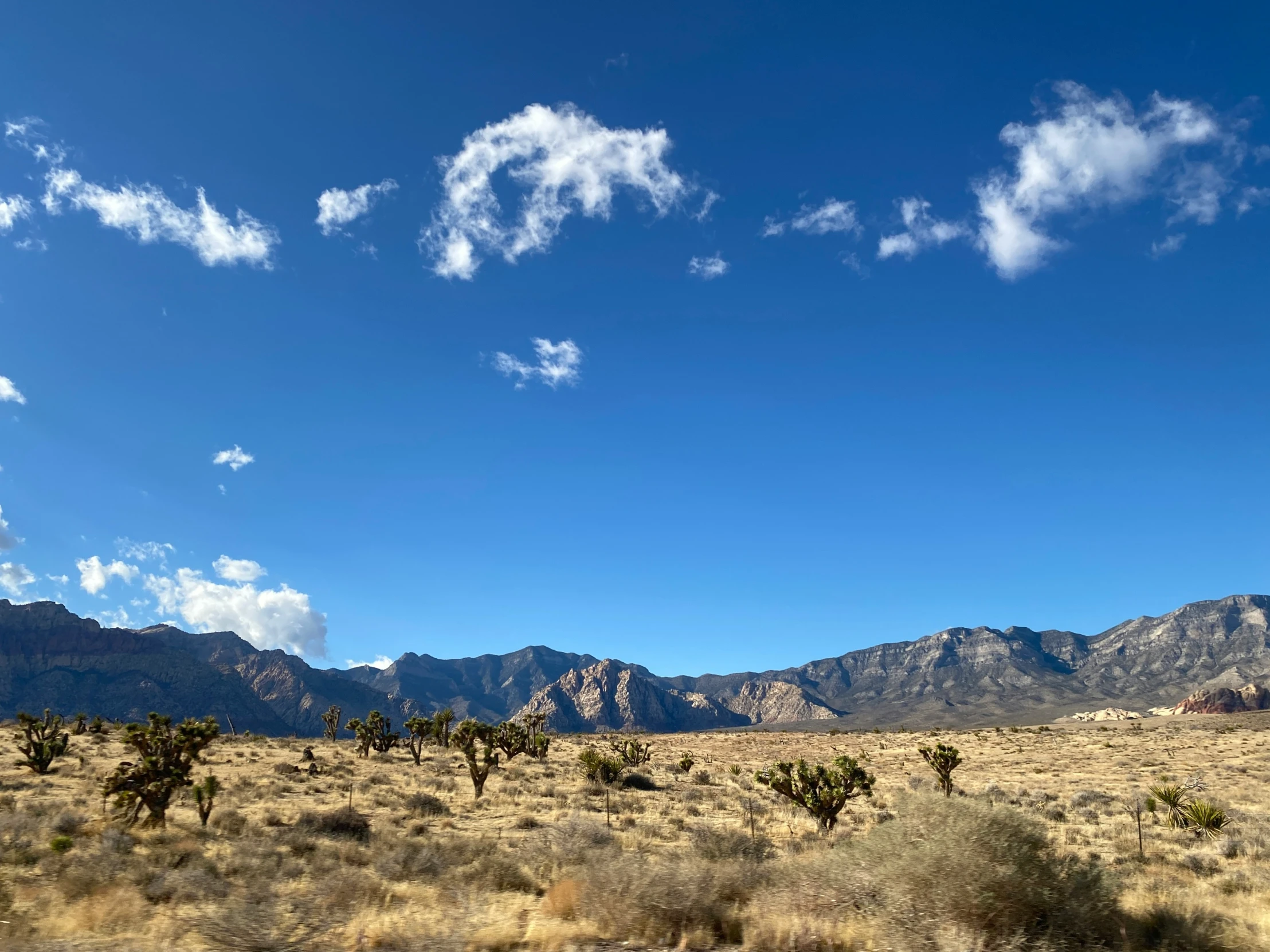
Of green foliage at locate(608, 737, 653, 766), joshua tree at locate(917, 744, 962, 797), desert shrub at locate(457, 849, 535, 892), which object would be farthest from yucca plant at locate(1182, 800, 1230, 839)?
green foliage at locate(608, 737, 653, 766)

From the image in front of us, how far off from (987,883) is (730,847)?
7.12 meters

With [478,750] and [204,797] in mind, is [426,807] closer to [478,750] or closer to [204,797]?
[204,797]

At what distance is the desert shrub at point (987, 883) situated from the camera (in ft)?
31.0

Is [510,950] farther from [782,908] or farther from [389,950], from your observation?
[782,908]

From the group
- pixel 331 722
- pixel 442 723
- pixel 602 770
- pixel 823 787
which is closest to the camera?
pixel 823 787

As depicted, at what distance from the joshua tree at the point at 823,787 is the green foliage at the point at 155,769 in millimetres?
18130

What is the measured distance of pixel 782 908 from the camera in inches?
408

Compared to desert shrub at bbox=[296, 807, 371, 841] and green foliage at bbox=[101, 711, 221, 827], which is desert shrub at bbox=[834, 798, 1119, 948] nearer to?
desert shrub at bbox=[296, 807, 371, 841]

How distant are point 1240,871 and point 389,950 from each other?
1733 centimetres

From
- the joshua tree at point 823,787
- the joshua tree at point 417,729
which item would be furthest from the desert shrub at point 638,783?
the joshua tree at point 417,729

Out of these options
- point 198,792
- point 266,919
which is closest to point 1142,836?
point 266,919

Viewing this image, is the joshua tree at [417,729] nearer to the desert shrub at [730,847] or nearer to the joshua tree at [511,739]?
the joshua tree at [511,739]

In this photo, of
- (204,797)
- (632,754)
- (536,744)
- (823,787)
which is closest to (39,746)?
(204,797)

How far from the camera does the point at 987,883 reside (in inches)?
379
